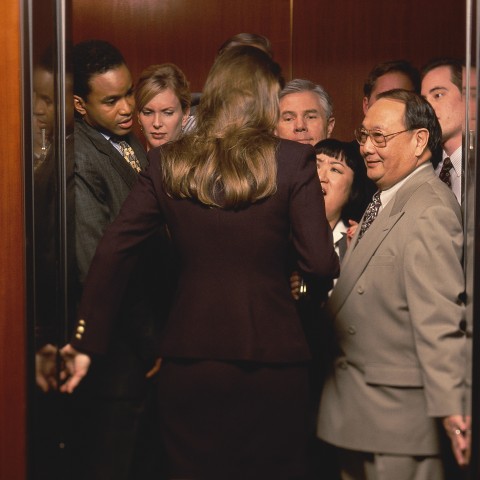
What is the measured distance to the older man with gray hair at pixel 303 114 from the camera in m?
3.40

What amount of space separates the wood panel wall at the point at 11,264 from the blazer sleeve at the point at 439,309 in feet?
3.29

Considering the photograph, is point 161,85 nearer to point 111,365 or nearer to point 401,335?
point 111,365

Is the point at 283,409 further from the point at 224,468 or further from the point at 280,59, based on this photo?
the point at 280,59

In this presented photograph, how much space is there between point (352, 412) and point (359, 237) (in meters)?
0.55

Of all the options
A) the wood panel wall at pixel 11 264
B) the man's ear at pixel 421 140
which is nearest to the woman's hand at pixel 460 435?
the man's ear at pixel 421 140

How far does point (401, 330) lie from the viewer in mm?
2223

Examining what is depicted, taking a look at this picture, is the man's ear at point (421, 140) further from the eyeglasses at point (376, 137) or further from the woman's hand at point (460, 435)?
the woman's hand at point (460, 435)

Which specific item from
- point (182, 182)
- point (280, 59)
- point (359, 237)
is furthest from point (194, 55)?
point (182, 182)

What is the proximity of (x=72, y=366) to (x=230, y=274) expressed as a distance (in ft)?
1.54

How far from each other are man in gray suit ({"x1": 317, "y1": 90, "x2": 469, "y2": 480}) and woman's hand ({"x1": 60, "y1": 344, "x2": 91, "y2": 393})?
29.2 inches

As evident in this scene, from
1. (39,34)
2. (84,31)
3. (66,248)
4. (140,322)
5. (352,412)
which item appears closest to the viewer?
(39,34)

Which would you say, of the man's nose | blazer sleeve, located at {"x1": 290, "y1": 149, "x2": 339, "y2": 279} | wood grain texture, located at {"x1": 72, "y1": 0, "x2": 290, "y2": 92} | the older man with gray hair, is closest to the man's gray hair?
the older man with gray hair

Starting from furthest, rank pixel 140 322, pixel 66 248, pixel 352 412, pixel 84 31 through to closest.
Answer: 1. pixel 84 31
2. pixel 140 322
3. pixel 352 412
4. pixel 66 248

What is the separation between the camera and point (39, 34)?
186 cm
